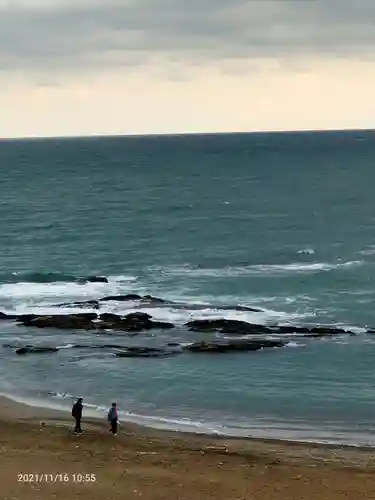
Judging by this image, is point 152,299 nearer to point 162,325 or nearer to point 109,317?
point 109,317

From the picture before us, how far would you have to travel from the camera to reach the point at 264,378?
3491 centimetres

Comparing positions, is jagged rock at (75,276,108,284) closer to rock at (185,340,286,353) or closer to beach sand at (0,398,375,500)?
rock at (185,340,286,353)

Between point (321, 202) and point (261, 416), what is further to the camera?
point (321, 202)

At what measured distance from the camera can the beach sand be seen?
2211 cm

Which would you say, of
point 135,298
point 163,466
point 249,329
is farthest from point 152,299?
point 163,466

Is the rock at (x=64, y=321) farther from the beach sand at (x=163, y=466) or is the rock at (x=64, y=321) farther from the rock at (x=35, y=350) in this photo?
the beach sand at (x=163, y=466)

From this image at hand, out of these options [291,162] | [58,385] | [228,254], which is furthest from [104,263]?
[291,162]

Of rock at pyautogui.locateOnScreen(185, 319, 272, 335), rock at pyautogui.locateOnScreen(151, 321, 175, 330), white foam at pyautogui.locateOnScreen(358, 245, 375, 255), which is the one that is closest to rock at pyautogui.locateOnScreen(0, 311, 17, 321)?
rock at pyautogui.locateOnScreen(151, 321, 175, 330)

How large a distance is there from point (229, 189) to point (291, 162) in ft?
205

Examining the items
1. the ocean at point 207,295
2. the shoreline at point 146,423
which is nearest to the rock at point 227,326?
the ocean at point 207,295

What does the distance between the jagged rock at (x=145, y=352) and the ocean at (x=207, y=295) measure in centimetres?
58

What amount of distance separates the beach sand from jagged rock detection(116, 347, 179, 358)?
9030 mm

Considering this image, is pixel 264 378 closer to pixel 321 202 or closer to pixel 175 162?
pixel 321 202

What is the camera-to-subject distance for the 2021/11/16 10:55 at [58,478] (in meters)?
22.6
